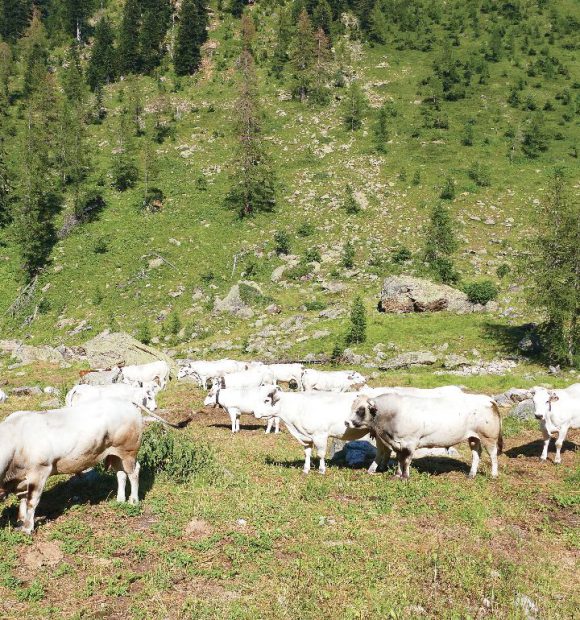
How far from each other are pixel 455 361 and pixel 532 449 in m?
14.7

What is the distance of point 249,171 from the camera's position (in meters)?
55.2

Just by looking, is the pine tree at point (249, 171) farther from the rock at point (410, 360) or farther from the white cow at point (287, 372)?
the white cow at point (287, 372)

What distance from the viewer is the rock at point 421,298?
3806 cm

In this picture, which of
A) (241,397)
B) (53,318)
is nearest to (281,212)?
(53,318)

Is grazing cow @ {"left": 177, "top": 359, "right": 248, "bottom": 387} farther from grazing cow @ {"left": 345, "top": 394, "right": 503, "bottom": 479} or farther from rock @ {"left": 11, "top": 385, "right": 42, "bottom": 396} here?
grazing cow @ {"left": 345, "top": 394, "right": 503, "bottom": 479}

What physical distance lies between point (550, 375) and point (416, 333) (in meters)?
8.64

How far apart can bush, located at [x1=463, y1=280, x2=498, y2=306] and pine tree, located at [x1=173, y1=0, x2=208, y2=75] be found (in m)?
67.6

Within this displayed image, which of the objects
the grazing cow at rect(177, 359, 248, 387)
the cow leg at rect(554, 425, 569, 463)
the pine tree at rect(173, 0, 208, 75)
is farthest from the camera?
the pine tree at rect(173, 0, 208, 75)

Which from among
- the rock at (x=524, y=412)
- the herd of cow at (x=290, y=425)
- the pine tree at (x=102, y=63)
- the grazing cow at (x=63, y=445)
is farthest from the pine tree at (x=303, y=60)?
the grazing cow at (x=63, y=445)

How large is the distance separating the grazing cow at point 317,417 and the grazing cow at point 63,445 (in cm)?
439

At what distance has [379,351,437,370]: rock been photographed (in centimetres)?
3008

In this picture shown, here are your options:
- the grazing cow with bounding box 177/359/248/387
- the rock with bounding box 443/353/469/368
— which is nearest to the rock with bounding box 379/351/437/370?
the rock with bounding box 443/353/469/368

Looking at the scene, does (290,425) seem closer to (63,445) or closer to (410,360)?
(63,445)

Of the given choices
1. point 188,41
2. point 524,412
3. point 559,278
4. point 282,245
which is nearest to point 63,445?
point 524,412
